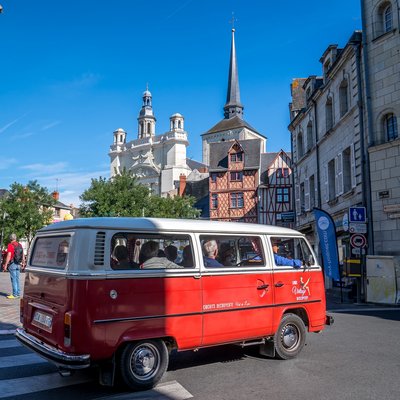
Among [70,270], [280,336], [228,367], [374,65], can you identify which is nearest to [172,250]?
[70,270]

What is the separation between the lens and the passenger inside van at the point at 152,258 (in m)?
5.41

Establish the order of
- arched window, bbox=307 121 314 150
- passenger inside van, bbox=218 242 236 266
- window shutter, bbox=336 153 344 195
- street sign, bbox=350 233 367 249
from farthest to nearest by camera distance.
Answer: arched window, bbox=307 121 314 150 → window shutter, bbox=336 153 344 195 → street sign, bbox=350 233 367 249 → passenger inside van, bbox=218 242 236 266

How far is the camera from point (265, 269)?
6398 mm

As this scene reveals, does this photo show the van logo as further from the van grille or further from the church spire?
the church spire

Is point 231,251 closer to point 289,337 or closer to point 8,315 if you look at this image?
point 289,337

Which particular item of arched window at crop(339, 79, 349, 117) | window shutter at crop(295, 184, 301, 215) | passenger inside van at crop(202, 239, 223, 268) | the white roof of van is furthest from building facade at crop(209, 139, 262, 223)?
passenger inside van at crop(202, 239, 223, 268)

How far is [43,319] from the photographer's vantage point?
534 cm

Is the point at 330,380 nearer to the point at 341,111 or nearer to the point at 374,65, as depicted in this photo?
the point at 374,65

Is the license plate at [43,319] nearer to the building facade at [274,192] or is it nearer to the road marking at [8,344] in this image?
the road marking at [8,344]

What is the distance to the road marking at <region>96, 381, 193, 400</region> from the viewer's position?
4805 mm

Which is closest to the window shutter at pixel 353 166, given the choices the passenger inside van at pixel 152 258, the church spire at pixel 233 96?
the passenger inside van at pixel 152 258

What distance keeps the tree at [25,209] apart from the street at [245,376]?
107ft

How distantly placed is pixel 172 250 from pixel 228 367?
1848 millimetres

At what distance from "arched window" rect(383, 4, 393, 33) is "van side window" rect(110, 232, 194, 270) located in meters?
14.8
